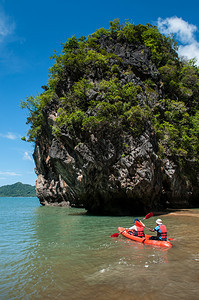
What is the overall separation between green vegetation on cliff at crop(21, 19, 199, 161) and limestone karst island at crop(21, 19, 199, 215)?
3.9 inches

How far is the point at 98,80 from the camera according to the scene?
68.4ft

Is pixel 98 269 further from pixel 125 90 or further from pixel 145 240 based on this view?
pixel 125 90

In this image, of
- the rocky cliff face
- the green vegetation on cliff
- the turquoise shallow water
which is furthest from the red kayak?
the green vegetation on cliff

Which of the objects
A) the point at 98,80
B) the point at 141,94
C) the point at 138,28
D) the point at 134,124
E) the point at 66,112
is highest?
the point at 138,28

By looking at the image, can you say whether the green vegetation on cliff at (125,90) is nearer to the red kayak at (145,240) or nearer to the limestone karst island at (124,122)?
the limestone karst island at (124,122)

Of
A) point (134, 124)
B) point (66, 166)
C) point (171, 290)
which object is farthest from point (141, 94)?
point (171, 290)

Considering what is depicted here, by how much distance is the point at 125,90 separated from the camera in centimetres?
1934

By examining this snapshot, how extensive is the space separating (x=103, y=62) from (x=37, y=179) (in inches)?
1061

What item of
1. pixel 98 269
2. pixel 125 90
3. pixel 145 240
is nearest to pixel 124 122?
pixel 125 90

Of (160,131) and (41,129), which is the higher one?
(41,129)

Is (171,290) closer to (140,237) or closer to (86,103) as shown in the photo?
(140,237)

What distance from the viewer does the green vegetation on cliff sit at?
61.3 feet

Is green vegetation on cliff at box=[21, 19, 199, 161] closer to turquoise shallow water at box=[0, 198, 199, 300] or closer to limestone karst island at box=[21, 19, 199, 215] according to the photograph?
limestone karst island at box=[21, 19, 199, 215]

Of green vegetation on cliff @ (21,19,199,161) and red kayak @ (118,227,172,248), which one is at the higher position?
green vegetation on cliff @ (21,19,199,161)
